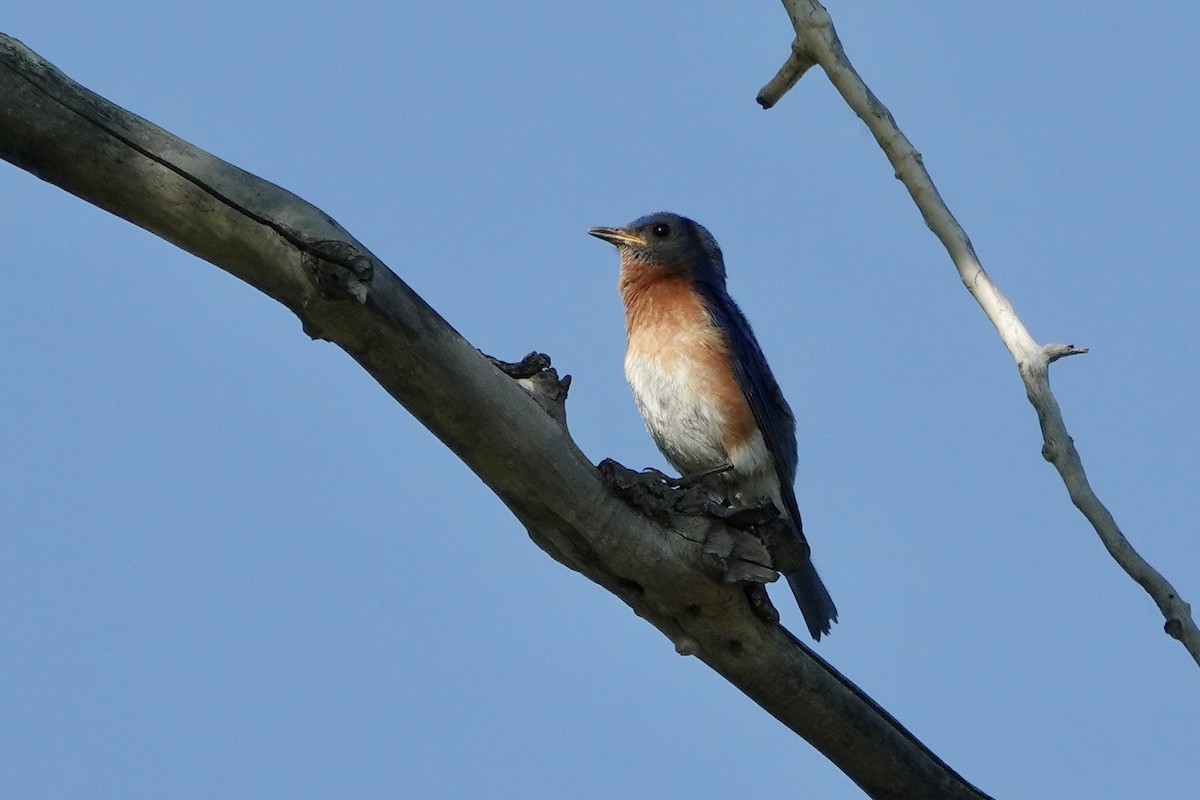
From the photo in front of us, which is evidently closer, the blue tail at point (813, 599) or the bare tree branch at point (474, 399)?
the bare tree branch at point (474, 399)

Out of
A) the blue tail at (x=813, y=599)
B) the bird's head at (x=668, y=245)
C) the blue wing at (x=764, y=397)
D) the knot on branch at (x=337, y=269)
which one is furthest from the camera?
the bird's head at (x=668, y=245)

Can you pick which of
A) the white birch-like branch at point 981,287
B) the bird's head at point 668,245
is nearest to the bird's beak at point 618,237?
the bird's head at point 668,245

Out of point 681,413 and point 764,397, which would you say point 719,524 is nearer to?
point 681,413

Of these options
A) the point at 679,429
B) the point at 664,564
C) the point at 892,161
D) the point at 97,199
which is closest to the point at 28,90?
the point at 97,199

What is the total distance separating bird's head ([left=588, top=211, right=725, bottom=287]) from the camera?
959 centimetres

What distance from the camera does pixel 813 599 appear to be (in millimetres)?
8242

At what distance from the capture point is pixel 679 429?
849 cm

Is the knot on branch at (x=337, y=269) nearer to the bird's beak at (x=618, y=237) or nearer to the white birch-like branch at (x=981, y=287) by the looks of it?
A: the white birch-like branch at (x=981, y=287)

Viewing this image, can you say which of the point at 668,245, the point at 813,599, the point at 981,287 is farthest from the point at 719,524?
the point at 668,245

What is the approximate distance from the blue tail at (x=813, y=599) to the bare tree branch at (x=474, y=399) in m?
2.52

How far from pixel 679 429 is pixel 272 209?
427 cm

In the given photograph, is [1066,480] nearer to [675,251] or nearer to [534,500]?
[534,500]

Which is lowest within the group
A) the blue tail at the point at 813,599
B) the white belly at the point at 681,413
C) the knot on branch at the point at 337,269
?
the knot on branch at the point at 337,269

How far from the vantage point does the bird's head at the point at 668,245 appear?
959 centimetres
